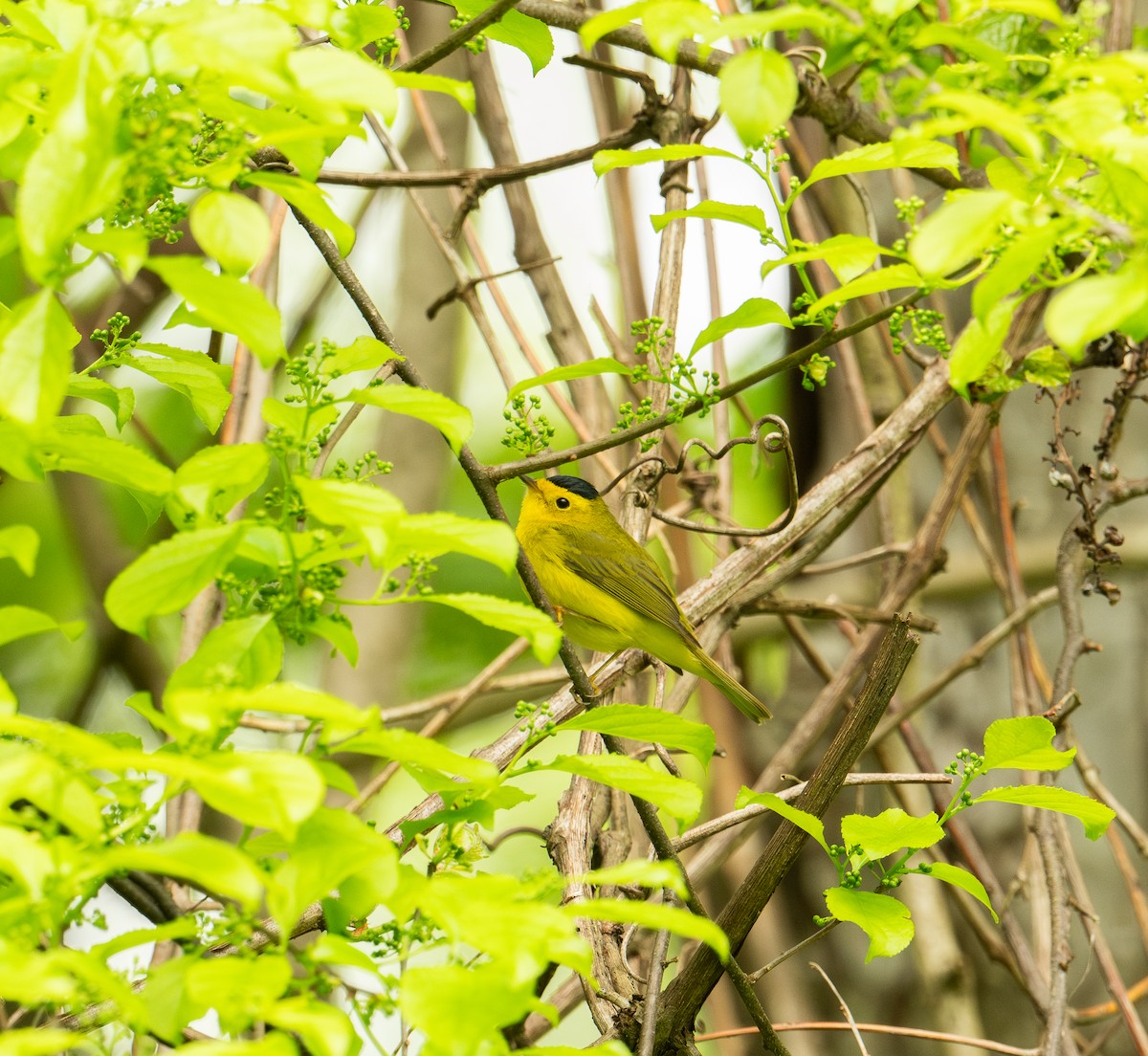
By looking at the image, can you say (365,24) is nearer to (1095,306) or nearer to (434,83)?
(434,83)

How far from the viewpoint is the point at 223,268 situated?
105 cm

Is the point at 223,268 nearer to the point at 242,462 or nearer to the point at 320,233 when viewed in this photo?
the point at 242,462

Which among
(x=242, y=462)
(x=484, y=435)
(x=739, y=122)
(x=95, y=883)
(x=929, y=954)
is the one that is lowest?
(x=929, y=954)

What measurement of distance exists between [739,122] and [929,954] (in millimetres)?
3118

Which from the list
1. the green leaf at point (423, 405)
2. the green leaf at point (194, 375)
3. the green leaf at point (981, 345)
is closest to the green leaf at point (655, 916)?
the green leaf at point (423, 405)

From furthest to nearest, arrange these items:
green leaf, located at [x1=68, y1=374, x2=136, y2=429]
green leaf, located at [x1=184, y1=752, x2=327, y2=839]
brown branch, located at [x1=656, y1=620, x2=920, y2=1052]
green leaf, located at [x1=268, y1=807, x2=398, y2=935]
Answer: brown branch, located at [x1=656, y1=620, x2=920, y2=1052] < green leaf, located at [x1=68, y1=374, x2=136, y2=429] < green leaf, located at [x1=268, y1=807, x2=398, y2=935] < green leaf, located at [x1=184, y1=752, x2=327, y2=839]

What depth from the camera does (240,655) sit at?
3.72 feet

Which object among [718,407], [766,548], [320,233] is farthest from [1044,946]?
[320,233]

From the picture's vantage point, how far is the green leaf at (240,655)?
1099 mm

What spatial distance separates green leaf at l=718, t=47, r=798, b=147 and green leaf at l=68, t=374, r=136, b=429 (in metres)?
0.90

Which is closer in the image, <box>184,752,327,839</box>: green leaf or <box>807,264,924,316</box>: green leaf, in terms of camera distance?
<box>184,752,327,839</box>: green leaf

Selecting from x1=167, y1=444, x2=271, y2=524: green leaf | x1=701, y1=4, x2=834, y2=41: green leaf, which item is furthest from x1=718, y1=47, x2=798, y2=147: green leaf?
x1=167, y1=444, x2=271, y2=524: green leaf

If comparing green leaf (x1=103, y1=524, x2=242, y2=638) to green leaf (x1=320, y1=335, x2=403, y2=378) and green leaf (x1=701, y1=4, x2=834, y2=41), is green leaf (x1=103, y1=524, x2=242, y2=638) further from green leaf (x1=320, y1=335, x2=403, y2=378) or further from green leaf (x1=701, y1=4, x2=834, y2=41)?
green leaf (x1=701, y1=4, x2=834, y2=41)

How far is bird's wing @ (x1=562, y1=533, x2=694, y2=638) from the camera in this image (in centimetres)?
354
